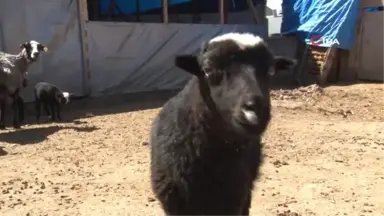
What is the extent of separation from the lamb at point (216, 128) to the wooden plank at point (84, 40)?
866 centimetres

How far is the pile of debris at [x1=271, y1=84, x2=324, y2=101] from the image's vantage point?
11.5m

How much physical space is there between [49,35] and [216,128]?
907 centimetres

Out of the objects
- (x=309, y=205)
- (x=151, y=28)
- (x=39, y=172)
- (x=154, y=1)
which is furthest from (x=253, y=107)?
(x=154, y=1)

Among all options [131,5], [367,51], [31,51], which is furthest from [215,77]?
[131,5]

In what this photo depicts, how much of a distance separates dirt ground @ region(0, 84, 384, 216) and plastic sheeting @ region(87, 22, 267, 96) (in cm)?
273

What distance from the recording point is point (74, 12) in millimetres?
11305

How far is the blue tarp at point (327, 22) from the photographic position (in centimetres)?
1377

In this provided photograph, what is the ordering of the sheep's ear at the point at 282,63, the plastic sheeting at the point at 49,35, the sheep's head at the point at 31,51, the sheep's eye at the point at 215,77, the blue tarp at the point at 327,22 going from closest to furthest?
the sheep's eye at the point at 215,77, the sheep's ear at the point at 282,63, the sheep's head at the point at 31,51, the plastic sheeting at the point at 49,35, the blue tarp at the point at 327,22

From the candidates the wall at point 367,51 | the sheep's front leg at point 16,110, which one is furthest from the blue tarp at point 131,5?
the sheep's front leg at point 16,110

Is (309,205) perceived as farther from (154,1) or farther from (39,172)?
(154,1)

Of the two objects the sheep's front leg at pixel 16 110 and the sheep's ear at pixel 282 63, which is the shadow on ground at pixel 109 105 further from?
the sheep's ear at pixel 282 63

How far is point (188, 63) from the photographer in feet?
9.21

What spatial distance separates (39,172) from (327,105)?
6.88m

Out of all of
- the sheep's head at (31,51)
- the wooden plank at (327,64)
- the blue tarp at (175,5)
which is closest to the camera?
the sheep's head at (31,51)
